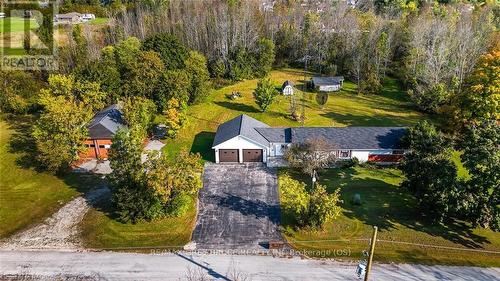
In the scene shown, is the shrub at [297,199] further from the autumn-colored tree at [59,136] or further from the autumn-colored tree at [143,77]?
the autumn-colored tree at [143,77]

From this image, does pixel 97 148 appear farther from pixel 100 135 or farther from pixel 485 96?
pixel 485 96

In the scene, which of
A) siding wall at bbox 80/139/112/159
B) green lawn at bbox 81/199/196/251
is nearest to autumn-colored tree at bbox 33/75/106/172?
siding wall at bbox 80/139/112/159

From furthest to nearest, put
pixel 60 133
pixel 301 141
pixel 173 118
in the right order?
pixel 173 118 → pixel 301 141 → pixel 60 133

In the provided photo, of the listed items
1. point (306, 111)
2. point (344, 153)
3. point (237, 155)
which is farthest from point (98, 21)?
point (344, 153)

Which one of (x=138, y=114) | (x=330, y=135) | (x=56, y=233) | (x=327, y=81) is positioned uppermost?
(x=327, y=81)

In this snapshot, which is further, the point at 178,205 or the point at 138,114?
the point at 138,114

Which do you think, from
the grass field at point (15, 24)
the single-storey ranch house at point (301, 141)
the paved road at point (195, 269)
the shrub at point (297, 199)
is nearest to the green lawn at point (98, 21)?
the grass field at point (15, 24)

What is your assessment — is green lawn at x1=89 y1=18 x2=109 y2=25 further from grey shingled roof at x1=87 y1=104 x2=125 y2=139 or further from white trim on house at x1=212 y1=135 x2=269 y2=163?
white trim on house at x1=212 y1=135 x2=269 y2=163
